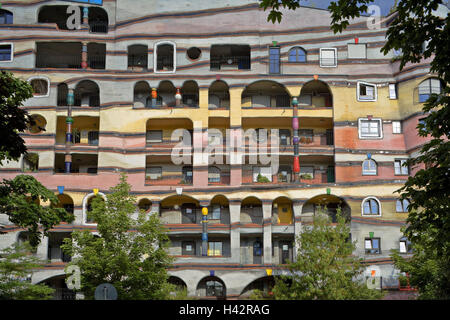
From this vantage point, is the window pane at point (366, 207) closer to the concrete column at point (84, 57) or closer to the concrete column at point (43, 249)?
the concrete column at point (43, 249)

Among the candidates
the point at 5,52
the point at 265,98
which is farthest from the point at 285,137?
the point at 5,52

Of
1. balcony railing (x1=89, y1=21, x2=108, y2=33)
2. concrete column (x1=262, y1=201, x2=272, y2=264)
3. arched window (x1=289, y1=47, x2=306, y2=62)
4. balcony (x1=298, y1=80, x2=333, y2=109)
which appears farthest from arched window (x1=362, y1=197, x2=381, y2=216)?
balcony railing (x1=89, y1=21, x2=108, y2=33)

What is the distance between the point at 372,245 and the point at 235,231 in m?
10.0

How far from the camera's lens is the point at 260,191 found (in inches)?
1663

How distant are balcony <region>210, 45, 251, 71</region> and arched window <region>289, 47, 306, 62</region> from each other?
143 inches

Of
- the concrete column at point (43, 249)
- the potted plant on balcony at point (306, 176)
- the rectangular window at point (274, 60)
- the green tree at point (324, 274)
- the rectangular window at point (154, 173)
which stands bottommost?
the green tree at point (324, 274)

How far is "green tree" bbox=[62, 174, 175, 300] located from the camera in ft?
76.3

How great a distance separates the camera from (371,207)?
42.0 metres

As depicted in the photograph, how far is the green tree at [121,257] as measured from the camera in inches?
915

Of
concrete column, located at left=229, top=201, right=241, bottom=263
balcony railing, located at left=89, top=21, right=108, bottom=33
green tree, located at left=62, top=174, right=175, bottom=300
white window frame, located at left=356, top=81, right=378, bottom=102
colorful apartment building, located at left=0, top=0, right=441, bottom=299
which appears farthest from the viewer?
balcony railing, located at left=89, top=21, right=108, bottom=33

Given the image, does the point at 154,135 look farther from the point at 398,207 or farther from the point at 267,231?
the point at 398,207

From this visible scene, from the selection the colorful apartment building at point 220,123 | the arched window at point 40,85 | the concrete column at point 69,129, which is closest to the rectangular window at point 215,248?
the colorful apartment building at point 220,123

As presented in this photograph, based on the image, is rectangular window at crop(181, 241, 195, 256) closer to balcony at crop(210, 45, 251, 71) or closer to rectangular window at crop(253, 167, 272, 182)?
rectangular window at crop(253, 167, 272, 182)

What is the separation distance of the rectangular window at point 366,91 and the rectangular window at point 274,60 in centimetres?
658
